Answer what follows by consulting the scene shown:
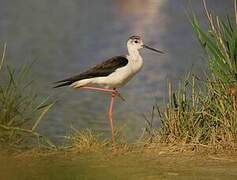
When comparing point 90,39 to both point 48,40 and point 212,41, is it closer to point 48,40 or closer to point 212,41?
point 48,40

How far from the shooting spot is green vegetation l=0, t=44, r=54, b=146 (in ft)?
26.6

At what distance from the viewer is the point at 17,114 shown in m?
8.23

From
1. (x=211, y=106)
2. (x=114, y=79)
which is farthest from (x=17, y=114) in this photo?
(x=211, y=106)

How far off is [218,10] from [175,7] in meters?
3.72

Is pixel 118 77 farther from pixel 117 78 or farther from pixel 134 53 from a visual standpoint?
pixel 134 53

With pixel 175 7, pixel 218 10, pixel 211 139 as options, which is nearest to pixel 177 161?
pixel 211 139

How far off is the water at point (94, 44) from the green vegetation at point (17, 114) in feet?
5.29

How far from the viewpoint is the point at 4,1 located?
2723cm

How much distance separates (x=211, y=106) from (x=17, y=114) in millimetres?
2058

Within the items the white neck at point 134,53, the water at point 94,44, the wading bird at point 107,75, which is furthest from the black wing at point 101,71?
the water at point 94,44

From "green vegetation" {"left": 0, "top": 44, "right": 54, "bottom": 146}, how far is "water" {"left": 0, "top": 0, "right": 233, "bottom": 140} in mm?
1614

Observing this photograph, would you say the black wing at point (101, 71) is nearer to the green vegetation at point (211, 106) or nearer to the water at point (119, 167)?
the green vegetation at point (211, 106)

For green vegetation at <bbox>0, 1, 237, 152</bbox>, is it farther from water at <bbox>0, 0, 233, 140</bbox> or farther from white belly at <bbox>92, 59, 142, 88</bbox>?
water at <bbox>0, 0, 233, 140</bbox>

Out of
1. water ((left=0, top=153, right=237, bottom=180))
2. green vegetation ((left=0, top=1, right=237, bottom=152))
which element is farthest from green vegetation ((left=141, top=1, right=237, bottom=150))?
water ((left=0, top=153, right=237, bottom=180))
